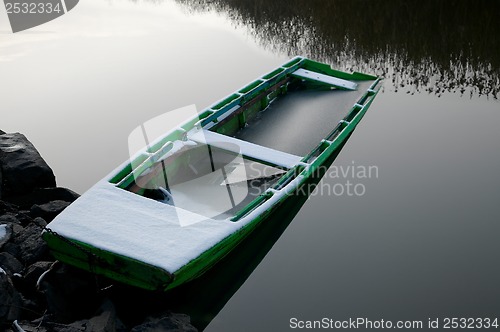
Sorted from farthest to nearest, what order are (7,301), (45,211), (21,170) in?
(21,170) < (45,211) < (7,301)

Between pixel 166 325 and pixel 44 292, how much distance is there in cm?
139

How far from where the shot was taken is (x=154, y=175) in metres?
7.17

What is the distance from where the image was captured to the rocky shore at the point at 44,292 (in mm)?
5441

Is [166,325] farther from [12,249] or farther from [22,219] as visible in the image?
[22,219]

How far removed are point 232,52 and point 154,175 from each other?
6.63 m

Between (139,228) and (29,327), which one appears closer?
(29,327)

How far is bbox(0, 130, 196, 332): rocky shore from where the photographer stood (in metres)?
5.44

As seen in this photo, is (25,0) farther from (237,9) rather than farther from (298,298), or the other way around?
(298,298)

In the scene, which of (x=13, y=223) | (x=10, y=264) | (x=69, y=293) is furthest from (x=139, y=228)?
(x=13, y=223)

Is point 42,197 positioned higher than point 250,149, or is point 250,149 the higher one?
point 250,149

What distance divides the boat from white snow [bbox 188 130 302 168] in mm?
14

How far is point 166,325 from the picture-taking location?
555 centimetres

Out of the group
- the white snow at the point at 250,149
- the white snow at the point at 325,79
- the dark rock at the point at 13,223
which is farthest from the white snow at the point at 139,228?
the white snow at the point at 325,79

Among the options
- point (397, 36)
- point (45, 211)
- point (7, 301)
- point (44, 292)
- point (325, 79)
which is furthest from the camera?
point (397, 36)
